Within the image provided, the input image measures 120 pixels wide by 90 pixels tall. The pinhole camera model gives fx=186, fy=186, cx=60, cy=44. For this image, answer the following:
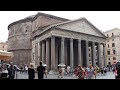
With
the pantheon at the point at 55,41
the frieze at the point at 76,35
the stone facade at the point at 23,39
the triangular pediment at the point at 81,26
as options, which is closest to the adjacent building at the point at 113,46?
the pantheon at the point at 55,41

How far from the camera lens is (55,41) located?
35.4 m

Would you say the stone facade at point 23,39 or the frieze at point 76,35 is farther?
the stone facade at point 23,39

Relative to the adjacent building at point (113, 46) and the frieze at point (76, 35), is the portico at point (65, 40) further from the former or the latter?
the adjacent building at point (113, 46)

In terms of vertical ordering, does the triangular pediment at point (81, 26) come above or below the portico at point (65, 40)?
above

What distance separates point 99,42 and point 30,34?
1717 cm

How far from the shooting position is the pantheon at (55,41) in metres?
31.0

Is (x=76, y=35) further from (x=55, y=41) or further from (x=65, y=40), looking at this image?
(x=55, y=41)

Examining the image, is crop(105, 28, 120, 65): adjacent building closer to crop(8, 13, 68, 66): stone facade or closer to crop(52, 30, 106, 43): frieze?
crop(52, 30, 106, 43): frieze

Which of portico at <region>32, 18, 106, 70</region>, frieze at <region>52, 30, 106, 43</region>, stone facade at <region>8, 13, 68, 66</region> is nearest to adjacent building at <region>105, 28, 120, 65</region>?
portico at <region>32, 18, 106, 70</region>

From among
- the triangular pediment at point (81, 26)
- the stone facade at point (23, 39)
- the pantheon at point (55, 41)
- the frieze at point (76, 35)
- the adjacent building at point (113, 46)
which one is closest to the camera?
the frieze at point (76, 35)

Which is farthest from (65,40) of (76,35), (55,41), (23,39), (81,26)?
(23,39)

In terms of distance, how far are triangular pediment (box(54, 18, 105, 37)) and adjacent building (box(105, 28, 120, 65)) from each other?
21.6 metres
